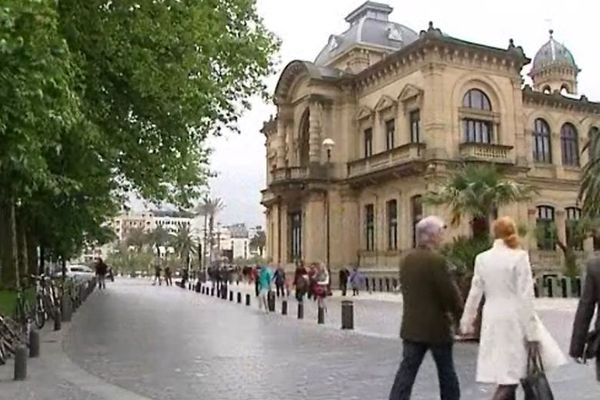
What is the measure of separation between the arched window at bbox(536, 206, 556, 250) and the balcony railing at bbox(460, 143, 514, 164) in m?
4.76

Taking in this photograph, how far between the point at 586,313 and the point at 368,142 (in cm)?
4105

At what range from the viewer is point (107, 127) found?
54.6 feet

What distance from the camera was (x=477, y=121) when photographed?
4153 cm

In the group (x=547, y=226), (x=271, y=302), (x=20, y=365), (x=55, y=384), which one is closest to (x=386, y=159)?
(x=547, y=226)

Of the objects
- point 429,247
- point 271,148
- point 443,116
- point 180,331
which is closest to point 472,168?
point 180,331

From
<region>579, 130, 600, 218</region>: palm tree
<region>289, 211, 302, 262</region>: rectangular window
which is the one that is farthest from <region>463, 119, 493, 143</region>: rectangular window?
<region>289, 211, 302, 262</region>: rectangular window

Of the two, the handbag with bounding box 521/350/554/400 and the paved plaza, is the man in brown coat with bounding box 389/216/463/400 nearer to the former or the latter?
the handbag with bounding box 521/350/554/400

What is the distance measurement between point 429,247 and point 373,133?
39.1m

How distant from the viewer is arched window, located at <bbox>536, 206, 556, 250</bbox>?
43244 mm

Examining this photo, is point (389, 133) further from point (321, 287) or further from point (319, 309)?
point (319, 309)

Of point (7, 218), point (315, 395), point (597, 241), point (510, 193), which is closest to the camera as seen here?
point (597, 241)

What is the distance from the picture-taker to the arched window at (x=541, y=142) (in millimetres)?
46469

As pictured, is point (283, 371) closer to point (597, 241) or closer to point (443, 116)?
point (597, 241)

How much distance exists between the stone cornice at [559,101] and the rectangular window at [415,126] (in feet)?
26.7
